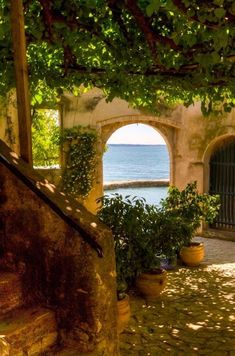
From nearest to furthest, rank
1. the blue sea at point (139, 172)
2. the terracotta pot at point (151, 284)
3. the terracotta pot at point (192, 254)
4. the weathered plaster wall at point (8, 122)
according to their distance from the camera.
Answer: the terracotta pot at point (151, 284)
the terracotta pot at point (192, 254)
the weathered plaster wall at point (8, 122)
the blue sea at point (139, 172)

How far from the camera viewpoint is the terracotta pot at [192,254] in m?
8.74

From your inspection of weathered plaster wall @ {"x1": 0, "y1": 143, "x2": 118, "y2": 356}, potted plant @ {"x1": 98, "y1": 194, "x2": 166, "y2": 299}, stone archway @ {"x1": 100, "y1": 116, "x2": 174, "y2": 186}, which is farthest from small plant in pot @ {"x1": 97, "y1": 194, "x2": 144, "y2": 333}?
stone archway @ {"x1": 100, "y1": 116, "x2": 174, "y2": 186}

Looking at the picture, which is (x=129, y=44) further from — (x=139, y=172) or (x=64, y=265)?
(x=139, y=172)

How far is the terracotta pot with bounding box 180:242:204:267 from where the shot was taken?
8.74m

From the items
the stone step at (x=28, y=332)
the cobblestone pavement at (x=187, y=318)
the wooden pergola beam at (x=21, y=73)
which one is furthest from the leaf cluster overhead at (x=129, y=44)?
the cobblestone pavement at (x=187, y=318)

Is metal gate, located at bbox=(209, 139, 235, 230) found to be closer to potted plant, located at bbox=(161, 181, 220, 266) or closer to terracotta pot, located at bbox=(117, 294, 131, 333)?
potted plant, located at bbox=(161, 181, 220, 266)

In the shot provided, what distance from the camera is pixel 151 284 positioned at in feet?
22.0

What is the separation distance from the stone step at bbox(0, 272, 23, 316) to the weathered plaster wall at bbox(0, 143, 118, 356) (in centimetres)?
7

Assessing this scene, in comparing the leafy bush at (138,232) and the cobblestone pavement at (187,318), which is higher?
the leafy bush at (138,232)

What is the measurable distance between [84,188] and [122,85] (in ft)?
18.2

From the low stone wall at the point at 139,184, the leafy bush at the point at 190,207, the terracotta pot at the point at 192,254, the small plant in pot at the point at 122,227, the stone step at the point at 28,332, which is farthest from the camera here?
the low stone wall at the point at 139,184

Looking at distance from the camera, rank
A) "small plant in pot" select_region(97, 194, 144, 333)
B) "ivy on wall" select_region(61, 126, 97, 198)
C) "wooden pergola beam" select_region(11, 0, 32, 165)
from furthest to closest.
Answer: "ivy on wall" select_region(61, 126, 97, 198) → "small plant in pot" select_region(97, 194, 144, 333) → "wooden pergola beam" select_region(11, 0, 32, 165)

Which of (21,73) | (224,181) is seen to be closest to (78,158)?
(224,181)

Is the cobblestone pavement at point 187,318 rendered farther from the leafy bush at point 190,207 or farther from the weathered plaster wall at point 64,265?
the weathered plaster wall at point 64,265
